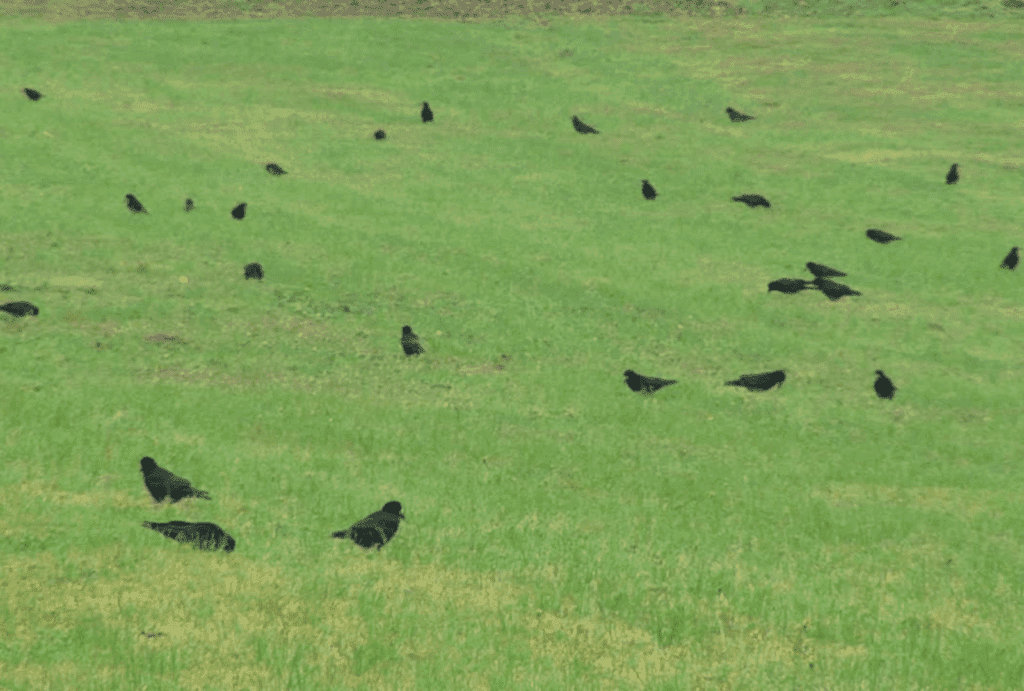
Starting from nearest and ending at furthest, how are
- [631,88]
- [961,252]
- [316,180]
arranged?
[961,252] → [316,180] → [631,88]

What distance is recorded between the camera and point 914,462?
59.7 feet

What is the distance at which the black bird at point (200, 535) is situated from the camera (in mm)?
12648

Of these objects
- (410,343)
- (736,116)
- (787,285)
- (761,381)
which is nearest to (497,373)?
(410,343)

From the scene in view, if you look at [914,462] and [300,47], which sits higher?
[300,47]

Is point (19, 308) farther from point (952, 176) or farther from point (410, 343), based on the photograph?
point (952, 176)

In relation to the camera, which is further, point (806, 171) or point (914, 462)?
point (806, 171)

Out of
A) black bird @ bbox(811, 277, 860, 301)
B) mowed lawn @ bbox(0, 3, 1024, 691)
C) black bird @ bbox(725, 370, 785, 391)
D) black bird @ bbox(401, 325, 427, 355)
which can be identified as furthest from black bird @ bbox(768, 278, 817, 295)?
black bird @ bbox(401, 325, 427, 355)

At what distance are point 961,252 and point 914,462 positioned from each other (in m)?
12.5

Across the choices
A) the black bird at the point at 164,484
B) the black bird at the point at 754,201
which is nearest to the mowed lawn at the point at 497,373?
the black bird at the point at 164,484

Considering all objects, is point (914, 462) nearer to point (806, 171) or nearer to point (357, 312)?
point (357, 312)

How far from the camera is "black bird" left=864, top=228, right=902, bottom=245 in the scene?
95.3 feet

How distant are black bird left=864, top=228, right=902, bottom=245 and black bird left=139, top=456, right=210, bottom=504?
20959 mm

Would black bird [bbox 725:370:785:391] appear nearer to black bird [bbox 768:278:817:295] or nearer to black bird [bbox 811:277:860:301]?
black bird [bbox 768:278:817:295]

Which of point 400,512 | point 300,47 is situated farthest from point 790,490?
point 300,47
